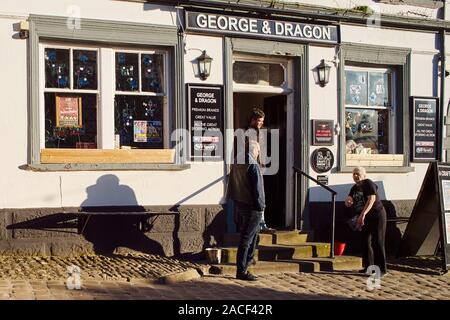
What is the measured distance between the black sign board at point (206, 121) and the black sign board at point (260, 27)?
3.03ft

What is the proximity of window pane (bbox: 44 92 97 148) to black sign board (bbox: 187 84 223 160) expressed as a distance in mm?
1456

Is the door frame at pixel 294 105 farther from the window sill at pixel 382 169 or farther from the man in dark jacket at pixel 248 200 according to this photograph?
the man in dark jacket at pixel 248 200

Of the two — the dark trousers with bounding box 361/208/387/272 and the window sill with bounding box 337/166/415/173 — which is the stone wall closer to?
the dark trousers with bounding box 361/208/387/272

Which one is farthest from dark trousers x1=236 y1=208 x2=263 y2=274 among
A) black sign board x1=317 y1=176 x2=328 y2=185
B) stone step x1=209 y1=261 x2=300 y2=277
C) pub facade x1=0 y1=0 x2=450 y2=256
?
black sign board x1=317 y1=176 x2=328 y2=185

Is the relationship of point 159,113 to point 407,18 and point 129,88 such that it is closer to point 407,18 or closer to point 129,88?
point 129,88

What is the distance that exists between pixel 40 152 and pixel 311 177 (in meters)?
4.20

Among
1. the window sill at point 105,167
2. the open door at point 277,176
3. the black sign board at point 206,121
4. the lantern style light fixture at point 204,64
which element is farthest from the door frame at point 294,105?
the window sill at point 105,167

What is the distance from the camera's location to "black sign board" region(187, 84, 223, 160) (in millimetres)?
10305

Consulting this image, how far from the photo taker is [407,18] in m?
12.0

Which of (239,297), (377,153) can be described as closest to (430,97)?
(377,153)

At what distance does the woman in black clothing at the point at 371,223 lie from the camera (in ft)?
31.0

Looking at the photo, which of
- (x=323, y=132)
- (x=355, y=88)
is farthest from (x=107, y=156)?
(x=355, y=88)

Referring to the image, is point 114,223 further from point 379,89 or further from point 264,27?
point 379,89

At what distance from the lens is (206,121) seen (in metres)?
10.4
